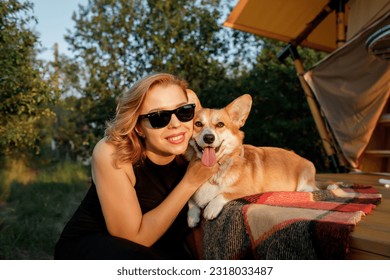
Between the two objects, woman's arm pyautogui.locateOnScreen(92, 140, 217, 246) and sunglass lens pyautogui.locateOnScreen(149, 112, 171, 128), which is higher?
sunglass lens pyautogui.locateOnScreen(149, 112, 171, 128)

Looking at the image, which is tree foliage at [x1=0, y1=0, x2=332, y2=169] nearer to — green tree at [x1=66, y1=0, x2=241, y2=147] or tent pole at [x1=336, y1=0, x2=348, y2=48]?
green tree at [x1=66, y1=0, x2=241, y2=147]

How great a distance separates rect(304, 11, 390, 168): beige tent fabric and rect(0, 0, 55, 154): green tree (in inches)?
127

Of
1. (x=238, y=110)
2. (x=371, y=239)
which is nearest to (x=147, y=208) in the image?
(x=238, y=110)

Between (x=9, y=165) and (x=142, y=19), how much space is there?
12.5 ft

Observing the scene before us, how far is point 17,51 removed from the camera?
11.5ft

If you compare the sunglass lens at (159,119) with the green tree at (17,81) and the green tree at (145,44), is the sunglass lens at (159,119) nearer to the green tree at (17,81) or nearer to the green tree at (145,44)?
the green tree at (17,81)

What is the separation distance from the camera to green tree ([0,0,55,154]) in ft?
11.2

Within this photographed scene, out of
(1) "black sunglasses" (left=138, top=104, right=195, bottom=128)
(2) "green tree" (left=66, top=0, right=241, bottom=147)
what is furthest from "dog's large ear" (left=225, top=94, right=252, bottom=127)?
(2) "green tree" (left=66, top=0, right=241, bottom=147)

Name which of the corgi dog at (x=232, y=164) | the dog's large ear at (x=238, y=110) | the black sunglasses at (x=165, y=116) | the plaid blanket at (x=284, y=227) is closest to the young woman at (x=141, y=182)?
the black sunglasses at (x=165, y=116)

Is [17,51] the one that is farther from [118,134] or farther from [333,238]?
[333,238]

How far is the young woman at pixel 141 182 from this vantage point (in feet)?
5.43

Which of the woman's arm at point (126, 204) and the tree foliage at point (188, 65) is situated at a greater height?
the tree foliage at point (188, 65)

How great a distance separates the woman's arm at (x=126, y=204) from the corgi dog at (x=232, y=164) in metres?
0.19
